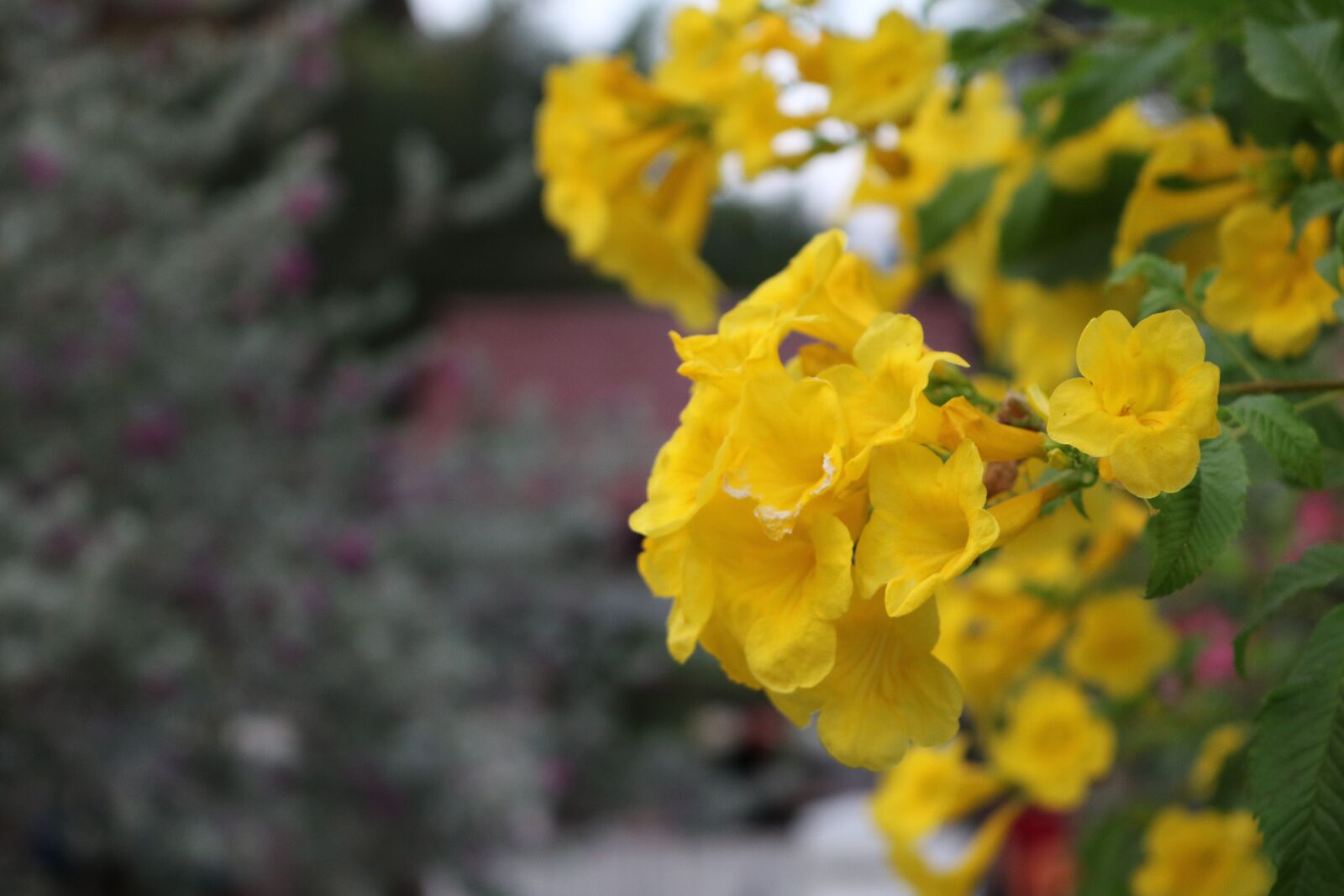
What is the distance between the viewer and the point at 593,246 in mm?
708

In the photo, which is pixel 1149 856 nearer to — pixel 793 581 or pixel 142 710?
pixel 793 581

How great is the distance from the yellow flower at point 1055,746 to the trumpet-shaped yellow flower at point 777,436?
1.70 feet

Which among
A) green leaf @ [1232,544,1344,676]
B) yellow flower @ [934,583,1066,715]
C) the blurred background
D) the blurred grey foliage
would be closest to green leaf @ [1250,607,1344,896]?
green leaf @ [1232,544,1344,676]

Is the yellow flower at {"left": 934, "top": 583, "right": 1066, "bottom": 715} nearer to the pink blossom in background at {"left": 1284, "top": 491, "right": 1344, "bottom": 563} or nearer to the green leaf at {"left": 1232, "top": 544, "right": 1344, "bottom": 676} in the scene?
the pink blossom in background at {"left": 1284, "top": 491, "right": 1344, "bottom": 563}

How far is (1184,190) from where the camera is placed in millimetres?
535

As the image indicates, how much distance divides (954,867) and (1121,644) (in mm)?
220

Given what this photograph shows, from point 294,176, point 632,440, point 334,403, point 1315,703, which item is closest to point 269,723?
point 334,403

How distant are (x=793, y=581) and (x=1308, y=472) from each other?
15cm

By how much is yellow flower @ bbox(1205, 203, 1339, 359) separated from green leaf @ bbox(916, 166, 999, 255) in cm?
19

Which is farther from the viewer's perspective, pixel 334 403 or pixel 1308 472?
pixel 334 403

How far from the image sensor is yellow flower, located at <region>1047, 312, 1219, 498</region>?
312mm

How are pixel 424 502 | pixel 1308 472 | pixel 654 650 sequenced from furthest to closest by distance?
pixel 654 650
pixel 424 502
pixel 1308 472

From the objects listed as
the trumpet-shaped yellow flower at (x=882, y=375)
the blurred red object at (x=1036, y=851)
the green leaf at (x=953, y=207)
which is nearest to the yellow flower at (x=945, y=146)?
the green leaf at (x=953, y=207)

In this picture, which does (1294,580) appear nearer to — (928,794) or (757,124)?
(757,124)
